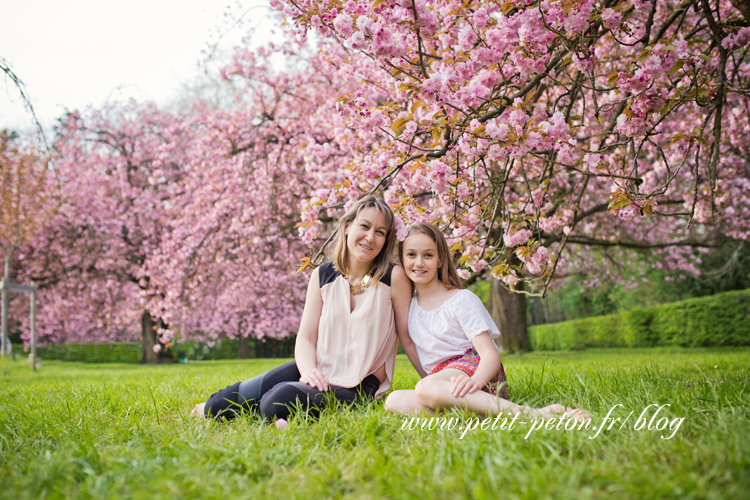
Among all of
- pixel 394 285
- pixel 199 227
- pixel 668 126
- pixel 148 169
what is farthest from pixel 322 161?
pixel 148 169

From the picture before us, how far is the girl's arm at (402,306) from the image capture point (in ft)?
8.55

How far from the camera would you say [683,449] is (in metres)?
1.35

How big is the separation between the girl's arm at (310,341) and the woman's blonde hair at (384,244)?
19 cm

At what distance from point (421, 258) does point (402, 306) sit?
0.31m

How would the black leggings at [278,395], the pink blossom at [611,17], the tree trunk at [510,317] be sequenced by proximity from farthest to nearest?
the tree trunk at [510,317] < the black leggings at [278,395] < the pink blossom at [611,17]

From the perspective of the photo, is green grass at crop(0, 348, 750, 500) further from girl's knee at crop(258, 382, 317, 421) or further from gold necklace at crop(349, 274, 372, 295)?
gold necklace at crop(349, 274, 372, 295)

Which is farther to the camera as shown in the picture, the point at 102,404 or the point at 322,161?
the point at 322,161

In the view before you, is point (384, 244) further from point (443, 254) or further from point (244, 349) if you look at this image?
point (244, 349)

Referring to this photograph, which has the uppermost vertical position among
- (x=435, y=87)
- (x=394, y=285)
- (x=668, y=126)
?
(x=668, y=126)

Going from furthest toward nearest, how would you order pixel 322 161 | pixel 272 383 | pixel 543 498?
1. pixel 322 161
2. pixel 272 383
3. pixel 543 498

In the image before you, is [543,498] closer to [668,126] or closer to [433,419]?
[433,419]

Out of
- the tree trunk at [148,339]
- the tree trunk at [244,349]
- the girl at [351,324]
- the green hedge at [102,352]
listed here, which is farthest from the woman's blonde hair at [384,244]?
the green hedge at [102,352]

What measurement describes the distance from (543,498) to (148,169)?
12815mm

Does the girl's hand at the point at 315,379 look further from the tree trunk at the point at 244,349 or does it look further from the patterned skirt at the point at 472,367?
the tree trunk at the point at 244,349
